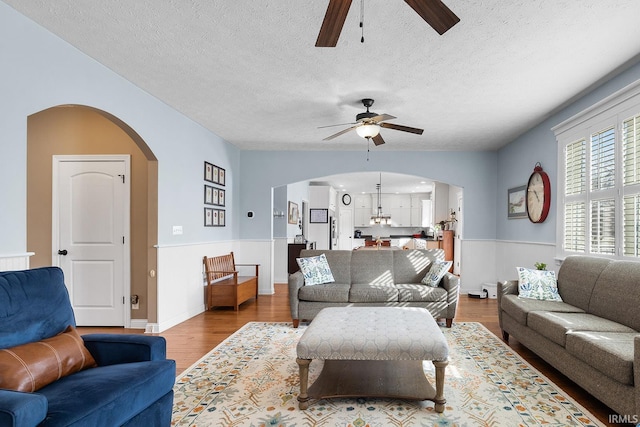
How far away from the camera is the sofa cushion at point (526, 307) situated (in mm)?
3410

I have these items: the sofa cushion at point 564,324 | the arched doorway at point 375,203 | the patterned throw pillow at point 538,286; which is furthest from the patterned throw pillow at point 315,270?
the arched doorway at point 375,203

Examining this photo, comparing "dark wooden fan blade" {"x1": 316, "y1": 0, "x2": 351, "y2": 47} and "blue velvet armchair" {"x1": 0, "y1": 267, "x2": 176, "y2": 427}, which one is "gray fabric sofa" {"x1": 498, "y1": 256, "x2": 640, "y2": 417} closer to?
"dark wooden fan blade" {"x1": 316, "y1": 0, "x2": 351, "y2": 47}

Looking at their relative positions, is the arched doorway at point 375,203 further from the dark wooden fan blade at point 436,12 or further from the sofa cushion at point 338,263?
the dark wooden fan blade at point 436,12

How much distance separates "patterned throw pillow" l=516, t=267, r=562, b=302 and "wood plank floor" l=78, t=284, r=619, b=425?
55 centimetres

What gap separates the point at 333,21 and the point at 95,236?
4010mm

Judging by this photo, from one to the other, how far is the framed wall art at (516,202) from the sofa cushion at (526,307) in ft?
7.23

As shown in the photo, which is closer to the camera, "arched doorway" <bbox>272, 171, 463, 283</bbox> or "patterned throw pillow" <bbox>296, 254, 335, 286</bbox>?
"patterned throw pillow" <bbox>296, 254, 335, 286</bbox>

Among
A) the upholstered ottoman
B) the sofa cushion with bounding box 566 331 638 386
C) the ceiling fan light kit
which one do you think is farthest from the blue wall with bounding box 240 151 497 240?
the sofa cushion with bounding box 566 331 638 386

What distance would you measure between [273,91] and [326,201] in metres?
7.07

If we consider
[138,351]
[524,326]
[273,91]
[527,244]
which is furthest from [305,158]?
[138,351]

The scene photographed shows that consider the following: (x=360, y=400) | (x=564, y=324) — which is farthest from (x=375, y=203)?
(x=360, y=400)

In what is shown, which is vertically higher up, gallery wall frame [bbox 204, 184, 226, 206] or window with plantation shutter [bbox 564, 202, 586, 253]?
gallery wall frame [bbox 204, 184, 226, 206]

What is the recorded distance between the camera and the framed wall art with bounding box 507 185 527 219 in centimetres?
564

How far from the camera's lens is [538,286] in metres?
3.85
